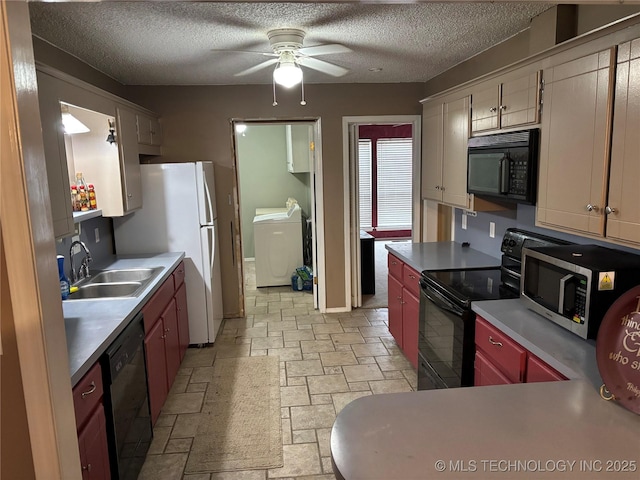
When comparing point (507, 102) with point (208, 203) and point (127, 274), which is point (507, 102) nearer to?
point (208, 203)

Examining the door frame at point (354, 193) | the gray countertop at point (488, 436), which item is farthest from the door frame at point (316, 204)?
the gray countertop at point (488, 436)

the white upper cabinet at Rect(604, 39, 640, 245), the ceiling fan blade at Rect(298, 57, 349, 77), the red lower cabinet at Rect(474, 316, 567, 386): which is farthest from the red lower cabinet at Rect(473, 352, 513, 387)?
the ceiling fan blade at Rect(298, 57, 349, 77)

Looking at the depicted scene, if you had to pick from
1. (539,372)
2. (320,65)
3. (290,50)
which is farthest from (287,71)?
(539,372)

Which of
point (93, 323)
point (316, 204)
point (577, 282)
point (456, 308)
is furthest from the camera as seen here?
point (316, 204)

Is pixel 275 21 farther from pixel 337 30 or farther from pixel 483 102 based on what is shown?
pixel 483 102

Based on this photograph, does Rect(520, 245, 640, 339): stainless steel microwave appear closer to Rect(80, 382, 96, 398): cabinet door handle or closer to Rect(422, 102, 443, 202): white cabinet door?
Rect(422, 102, 443, 202): white cabinet door

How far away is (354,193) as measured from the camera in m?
4.86

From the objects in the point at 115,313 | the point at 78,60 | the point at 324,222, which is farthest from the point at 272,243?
the point at 115,313

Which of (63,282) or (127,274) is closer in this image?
(63,282)

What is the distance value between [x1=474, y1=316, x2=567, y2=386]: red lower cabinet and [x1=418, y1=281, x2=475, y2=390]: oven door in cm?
6

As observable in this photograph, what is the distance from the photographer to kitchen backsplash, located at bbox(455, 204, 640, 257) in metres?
2.86

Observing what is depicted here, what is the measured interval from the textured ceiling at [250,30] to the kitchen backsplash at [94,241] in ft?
3.97

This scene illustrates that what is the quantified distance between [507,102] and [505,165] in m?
0.38

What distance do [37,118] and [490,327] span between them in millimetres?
2041
